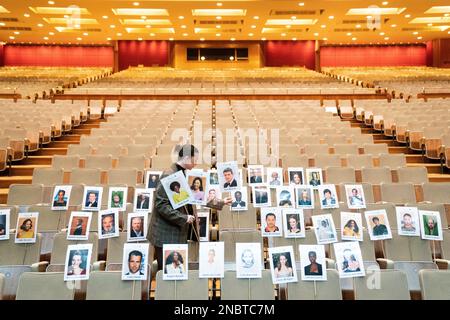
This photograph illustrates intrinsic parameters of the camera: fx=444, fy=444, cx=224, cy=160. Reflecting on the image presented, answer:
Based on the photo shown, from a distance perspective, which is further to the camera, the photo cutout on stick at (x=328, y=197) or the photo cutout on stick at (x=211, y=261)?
the photo cutout on stick at (x=328, y=197)

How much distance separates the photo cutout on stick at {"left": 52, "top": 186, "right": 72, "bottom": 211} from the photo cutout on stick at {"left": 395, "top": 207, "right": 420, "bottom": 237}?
7.03 ft

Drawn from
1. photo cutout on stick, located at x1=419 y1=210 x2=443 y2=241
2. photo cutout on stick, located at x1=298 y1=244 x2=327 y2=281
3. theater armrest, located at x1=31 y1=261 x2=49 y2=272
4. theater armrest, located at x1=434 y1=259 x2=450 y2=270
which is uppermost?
photo cutout on stick, located at x1=419 y1=210 x2=443 y2=241

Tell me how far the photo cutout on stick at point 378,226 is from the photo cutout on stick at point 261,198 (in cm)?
65

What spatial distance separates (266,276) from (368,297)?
494mm

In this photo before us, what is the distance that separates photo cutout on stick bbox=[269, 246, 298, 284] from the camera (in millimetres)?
2061

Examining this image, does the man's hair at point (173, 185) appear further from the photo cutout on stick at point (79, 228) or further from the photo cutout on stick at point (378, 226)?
the photo cutout on stick at point (378, 226)

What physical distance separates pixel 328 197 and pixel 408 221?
1.79 feet

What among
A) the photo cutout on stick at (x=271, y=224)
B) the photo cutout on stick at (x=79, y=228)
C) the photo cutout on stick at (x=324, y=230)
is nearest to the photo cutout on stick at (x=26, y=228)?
the photo cutout on stick at (x=79, y=228)

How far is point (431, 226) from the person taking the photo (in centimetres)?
259

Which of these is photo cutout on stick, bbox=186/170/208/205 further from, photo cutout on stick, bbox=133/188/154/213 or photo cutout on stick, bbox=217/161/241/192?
photo cutout on stick, bbox=133/188/154/213

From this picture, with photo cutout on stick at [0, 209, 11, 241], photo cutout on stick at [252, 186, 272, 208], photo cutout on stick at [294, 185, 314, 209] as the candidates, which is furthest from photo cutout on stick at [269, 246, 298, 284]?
photo cutout on stick at [0, 209, 11, 241]

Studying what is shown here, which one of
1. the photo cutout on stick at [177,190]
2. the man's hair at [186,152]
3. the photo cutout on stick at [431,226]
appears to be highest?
the man's hair at [186,152]

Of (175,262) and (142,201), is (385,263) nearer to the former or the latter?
(175,262)

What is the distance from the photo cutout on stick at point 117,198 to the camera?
2.97 m
